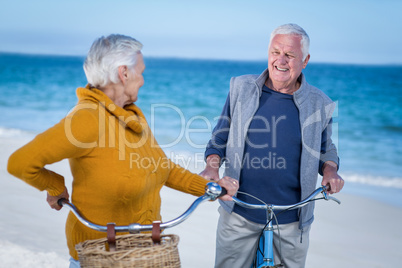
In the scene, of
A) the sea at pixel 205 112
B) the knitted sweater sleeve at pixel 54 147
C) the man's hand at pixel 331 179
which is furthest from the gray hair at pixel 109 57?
the sea at pixel 205 112

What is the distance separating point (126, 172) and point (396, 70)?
2852 cm

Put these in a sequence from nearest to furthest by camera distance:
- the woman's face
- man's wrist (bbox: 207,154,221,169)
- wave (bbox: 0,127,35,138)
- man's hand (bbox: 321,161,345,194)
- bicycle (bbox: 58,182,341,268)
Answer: bicycle (bbox: 58,182,341,268)
the woman's face
man's hand (bbox: 321,161,345,194)
man's wrist (bbox: 207,154,221,169)
wave (bbox: 0,127,35,138)

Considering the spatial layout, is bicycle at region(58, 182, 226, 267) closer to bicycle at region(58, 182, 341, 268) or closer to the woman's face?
bicycle at region(58, 182, 341, 268)

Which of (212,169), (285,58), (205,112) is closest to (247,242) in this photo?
(212,169)

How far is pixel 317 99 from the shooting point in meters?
2.85

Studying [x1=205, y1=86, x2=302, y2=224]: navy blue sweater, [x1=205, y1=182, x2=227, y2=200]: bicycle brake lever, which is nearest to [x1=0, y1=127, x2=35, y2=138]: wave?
[x1=205, y1=86, x2=302, y2=224]: navy blue sweater

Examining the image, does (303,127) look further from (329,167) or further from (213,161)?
(213,161)

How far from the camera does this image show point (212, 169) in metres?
2.74

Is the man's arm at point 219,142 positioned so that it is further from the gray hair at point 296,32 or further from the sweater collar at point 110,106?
the sweater collar at point 110,106

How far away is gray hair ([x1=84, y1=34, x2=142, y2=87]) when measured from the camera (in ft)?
6.74

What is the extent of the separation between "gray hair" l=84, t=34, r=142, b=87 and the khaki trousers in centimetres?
119

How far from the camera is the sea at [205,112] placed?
830 cm

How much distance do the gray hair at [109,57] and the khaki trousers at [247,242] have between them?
119cm

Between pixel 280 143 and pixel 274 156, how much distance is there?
0.08 meters
